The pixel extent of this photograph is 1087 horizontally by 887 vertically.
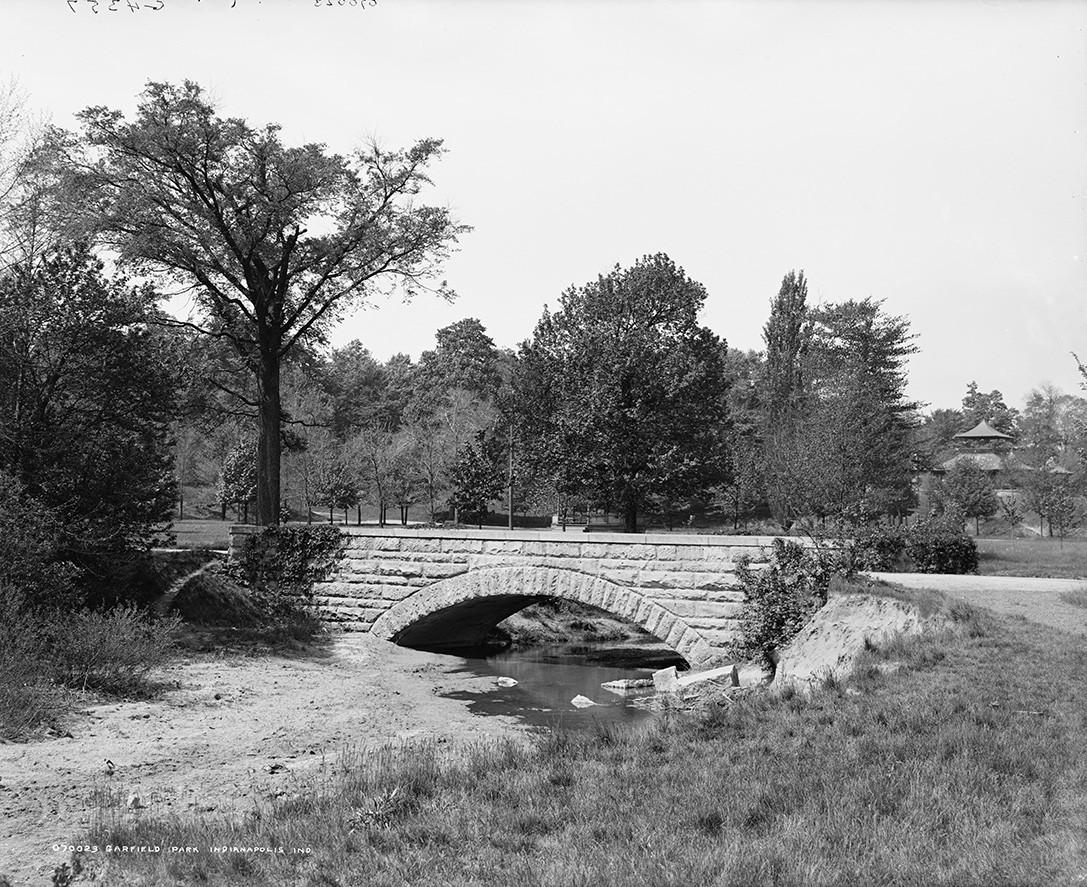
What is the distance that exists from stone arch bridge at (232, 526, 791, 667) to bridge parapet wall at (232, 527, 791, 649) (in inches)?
0.7

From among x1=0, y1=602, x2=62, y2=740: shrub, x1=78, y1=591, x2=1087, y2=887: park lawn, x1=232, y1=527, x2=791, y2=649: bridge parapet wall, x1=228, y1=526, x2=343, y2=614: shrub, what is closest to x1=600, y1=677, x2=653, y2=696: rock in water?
x1=232, y1=527, x2=791, y2=649: bridge parapet wall

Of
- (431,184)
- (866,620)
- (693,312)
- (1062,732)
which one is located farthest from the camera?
(693,312)

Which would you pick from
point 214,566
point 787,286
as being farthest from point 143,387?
point 787,286

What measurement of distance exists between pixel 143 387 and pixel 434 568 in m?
Answer: 7.18

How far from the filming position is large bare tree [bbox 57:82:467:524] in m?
19.4

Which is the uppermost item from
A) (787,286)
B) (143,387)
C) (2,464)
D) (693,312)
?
(787,286)

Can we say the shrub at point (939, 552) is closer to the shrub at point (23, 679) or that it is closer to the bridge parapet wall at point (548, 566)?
the bridge parapet wall at point (548, 566)

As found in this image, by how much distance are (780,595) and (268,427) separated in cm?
1361

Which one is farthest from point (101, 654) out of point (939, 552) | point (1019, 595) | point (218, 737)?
point (939, 552)

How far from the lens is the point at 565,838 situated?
18.4 feet

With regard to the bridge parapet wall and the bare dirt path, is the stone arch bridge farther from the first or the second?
the bare dirt path

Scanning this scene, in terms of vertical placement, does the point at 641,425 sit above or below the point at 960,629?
above

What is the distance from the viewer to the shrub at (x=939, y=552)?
16172 mm

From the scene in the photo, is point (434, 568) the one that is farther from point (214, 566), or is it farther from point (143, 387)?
point (143, 387)
